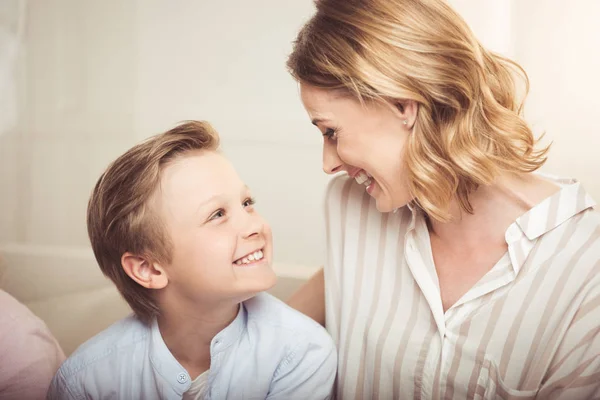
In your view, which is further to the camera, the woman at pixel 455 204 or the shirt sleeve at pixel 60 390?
the shirt sleeve at pixel 60 390

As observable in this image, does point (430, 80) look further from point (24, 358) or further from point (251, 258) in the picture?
point (24, 358)

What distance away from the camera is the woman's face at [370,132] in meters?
1.12

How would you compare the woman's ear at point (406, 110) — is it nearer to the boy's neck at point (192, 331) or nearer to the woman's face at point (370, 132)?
the woman's face at point (370, 132)

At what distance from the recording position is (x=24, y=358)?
119 centimetres

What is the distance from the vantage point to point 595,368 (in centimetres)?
98

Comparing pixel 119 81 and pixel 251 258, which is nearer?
pixel 251 258

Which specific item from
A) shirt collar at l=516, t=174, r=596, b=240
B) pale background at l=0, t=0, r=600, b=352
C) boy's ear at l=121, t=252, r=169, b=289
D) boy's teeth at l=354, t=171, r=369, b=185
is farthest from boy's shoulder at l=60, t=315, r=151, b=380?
shirt collar at l=516, t=174, r=596, b=240

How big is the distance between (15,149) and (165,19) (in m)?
0.47

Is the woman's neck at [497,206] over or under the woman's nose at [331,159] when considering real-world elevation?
under

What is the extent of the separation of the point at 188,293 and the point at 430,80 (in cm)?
61

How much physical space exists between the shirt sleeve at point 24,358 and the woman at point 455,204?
66 cm

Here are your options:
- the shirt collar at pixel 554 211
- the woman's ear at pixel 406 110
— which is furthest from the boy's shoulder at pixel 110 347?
the shirt collar at pixel 554 211

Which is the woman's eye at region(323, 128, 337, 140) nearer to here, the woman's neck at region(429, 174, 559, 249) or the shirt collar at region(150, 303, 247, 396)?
the woman's neck at region(429, 174, 559, 249)

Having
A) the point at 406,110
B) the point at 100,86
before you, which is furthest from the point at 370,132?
the point at 100,86
